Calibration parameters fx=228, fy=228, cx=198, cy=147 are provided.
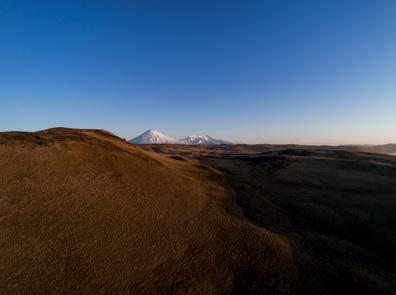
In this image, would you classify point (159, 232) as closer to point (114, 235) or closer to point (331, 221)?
point (114, 235)

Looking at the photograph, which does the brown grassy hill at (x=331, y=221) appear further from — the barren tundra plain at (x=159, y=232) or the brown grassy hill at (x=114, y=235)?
the brown grassy hill at (x=114, y=235)

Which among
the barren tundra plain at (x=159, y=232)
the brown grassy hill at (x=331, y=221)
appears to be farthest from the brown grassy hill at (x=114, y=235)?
the brown grassy hill at (x=331, y=221)

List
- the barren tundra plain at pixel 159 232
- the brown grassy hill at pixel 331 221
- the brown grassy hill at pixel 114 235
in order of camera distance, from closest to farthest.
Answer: the brown grassy hill at pixel 114 235
the barren tundra plain at pixel 159 232
the brown grassy hill at pixel 331 221

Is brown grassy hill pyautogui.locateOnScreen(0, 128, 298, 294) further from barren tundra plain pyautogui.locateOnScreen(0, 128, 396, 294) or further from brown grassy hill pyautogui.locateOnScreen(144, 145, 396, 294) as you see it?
brown grassy hill pyautogui.locateOnScreen(144, 145, 396, 294)

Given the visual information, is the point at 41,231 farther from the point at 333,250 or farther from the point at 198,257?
the point at 333,250

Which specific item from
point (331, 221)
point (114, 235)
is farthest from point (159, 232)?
point (331, 221)

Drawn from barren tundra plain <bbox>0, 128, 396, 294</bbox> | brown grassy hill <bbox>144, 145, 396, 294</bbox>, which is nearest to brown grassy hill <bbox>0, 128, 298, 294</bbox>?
barren tundra plain <bbox>0, 128, 396, 294</bbox>
